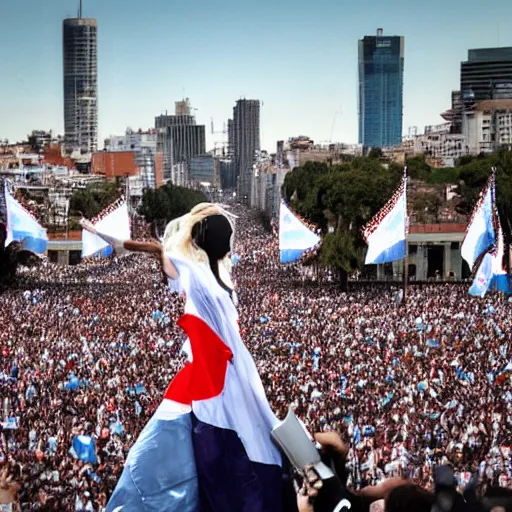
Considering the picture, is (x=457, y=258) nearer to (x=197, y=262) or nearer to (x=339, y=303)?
(x=339, y=303)

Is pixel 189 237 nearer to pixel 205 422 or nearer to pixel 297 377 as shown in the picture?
pixel 205 422

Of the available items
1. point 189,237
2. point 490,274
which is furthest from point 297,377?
point 189,237

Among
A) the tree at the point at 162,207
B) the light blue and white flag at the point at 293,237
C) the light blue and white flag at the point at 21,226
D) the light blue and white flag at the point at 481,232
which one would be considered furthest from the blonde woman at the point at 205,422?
the tree at the point at 162,207

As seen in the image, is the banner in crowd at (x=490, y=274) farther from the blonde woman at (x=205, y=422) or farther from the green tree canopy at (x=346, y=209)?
the blonde woman at (x=205, y=422)

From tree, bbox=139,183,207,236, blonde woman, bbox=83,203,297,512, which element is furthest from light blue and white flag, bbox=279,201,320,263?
tree, bbox=139,183,207,236

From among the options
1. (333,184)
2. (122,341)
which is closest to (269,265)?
(333,184)

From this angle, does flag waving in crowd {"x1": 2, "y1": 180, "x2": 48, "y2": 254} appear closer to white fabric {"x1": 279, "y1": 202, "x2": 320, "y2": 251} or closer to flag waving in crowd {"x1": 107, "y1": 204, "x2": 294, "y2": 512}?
white fabric {"x1": 279, "y1": 202, "x2": 320, "y2": 251}
